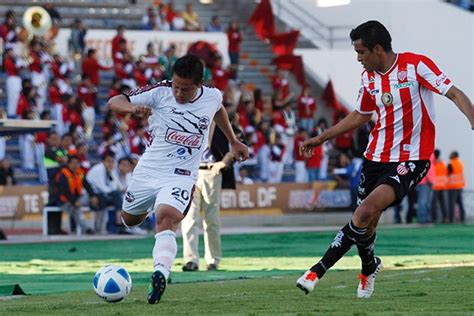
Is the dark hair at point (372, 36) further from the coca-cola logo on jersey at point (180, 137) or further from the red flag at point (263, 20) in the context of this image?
the red flag at point (263, 20)

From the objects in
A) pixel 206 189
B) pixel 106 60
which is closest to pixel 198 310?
pixel 206 189

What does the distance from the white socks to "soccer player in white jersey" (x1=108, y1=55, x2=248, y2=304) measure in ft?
0.41

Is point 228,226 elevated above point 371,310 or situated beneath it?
situated beneath

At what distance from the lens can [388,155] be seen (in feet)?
36.2

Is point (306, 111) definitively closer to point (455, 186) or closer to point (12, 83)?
point (455, 186)

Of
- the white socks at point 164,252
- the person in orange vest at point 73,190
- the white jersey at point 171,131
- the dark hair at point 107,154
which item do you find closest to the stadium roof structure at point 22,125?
the person in orange vest at point 73,190

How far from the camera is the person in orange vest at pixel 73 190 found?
26438mm

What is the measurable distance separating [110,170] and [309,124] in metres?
10.6

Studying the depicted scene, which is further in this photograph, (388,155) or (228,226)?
(228,226)

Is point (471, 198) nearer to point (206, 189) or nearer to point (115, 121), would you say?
point (115, 121)

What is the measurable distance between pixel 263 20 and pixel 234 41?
3.29 metres

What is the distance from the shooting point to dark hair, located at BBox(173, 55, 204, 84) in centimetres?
1099

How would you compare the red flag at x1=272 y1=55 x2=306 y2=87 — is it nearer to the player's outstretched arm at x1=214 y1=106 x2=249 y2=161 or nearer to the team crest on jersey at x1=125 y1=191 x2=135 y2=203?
the player's outstretched arm at x1=214 y1=106 x2=249 y2=161

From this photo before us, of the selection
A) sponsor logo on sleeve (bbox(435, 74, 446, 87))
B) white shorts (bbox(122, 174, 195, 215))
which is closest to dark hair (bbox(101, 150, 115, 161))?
white shorts (bbox(122, 174, 195, 215))
